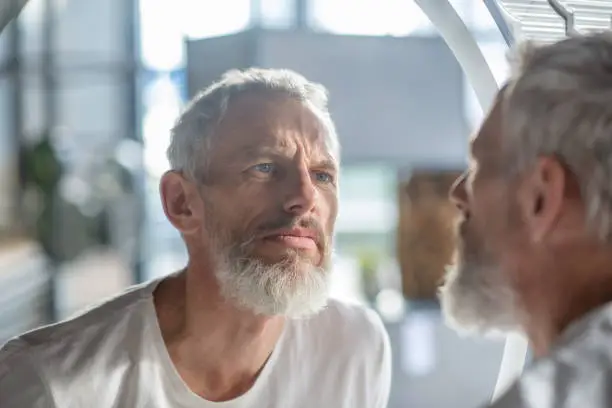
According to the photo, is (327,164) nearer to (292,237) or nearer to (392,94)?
(292,237)

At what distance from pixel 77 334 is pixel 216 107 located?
0.35 metres

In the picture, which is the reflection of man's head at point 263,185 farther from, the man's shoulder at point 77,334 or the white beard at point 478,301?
the white beard at point 478,301

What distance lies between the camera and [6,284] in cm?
221

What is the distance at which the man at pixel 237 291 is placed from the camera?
1.05m

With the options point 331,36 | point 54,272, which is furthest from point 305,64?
point 54,272

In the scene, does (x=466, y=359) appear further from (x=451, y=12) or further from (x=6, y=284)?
(x=451, y=12)

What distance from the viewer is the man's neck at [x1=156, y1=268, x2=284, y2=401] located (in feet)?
3.58

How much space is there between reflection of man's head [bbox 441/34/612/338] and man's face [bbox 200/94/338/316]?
0.32 metres

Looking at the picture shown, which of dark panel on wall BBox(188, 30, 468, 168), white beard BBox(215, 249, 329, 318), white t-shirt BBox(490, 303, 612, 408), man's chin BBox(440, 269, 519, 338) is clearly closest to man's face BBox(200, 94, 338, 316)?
white beard BBox(215, 249, 329, 318)

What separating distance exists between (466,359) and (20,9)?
6.67 ft

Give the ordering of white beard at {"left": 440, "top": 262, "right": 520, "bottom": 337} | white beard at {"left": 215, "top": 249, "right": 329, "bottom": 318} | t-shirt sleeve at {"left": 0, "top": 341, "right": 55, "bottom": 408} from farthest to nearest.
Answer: white beard at {"left": 215, "top": 249, "right": 329, "bottom": 318}, t-shirt sleeve at {"left": 0, "top": 341, "right": 55, "bottom": 408}, white beard at {"left": 440, "top": 262, "right": 520, "bottom": 337}

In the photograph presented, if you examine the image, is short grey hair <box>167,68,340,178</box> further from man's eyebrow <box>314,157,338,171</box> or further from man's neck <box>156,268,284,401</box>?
man's neck <box>156,268,284,401</box>

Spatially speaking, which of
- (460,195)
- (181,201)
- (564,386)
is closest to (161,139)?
(181,201)

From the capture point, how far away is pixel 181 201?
117 centimetres
